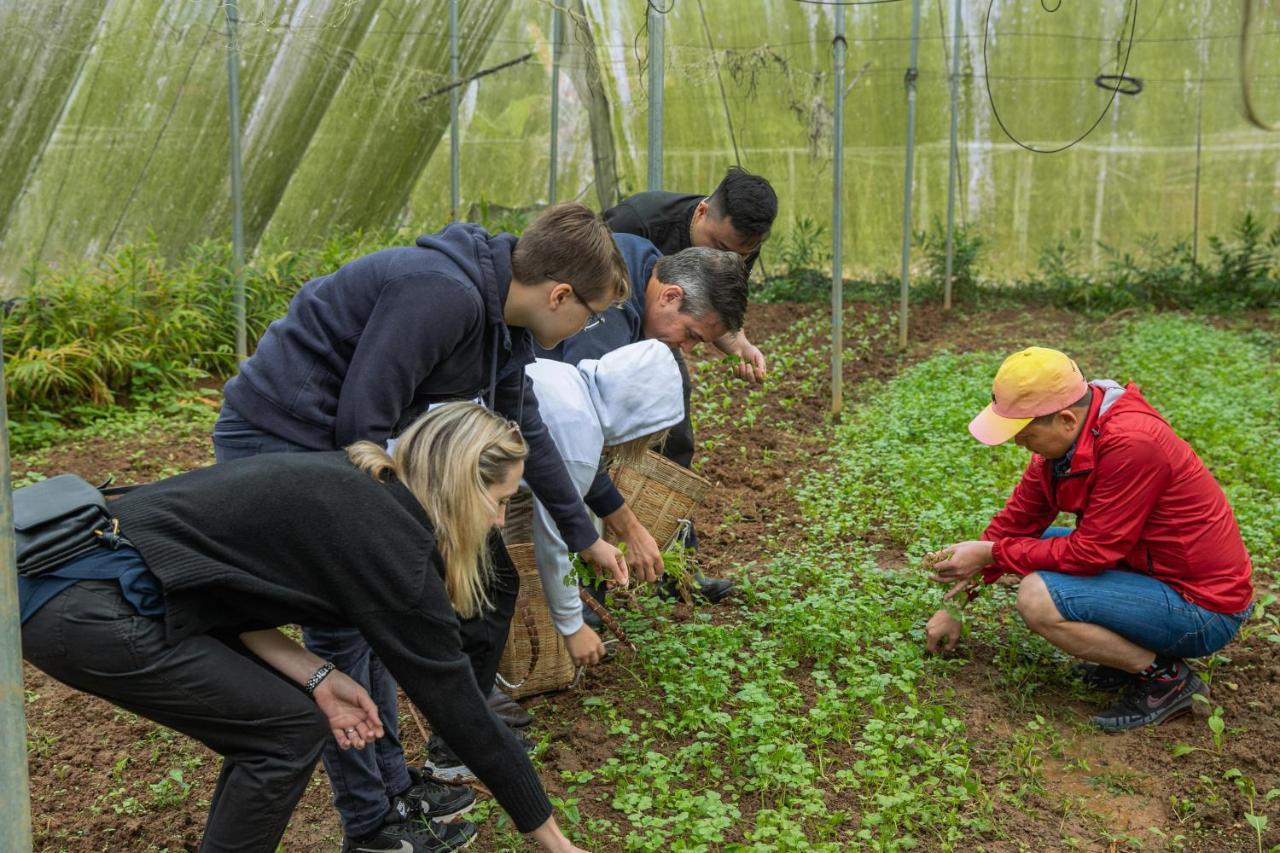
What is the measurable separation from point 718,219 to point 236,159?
416 cm

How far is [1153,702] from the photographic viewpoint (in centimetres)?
353

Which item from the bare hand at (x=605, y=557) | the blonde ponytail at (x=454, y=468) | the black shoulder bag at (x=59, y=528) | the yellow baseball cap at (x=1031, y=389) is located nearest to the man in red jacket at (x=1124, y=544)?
the yellow baseball cap at (x=1031, y=389)

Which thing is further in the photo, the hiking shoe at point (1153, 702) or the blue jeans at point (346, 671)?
the hiking shoe at point (1153, 702)

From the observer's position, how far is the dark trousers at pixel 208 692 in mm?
2059

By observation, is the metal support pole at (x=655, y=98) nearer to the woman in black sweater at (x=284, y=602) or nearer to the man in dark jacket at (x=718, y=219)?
the man in dark jacket at (x=718, y=219)

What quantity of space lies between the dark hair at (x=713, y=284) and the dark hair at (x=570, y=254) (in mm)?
909

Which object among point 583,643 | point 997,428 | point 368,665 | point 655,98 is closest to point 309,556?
point 368,665

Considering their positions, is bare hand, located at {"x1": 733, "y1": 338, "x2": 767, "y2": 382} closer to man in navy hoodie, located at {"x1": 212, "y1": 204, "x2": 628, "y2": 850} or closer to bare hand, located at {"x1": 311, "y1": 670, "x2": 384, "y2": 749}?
man in navy hoodie, located at {"x1": 212, "y1": 204, "x2": 628, "y2": 850}

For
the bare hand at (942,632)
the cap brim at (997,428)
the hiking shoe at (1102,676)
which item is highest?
the cap brim at (997,428)

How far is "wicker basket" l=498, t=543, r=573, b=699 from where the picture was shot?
3392mm

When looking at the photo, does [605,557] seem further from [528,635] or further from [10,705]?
[10,705]

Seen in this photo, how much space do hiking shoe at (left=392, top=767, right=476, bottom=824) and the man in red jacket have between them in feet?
5.90

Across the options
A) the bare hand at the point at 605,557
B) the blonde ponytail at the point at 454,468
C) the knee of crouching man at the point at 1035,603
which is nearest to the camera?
the blonde ponytail at the point at 454,468

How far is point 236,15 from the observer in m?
7.15
